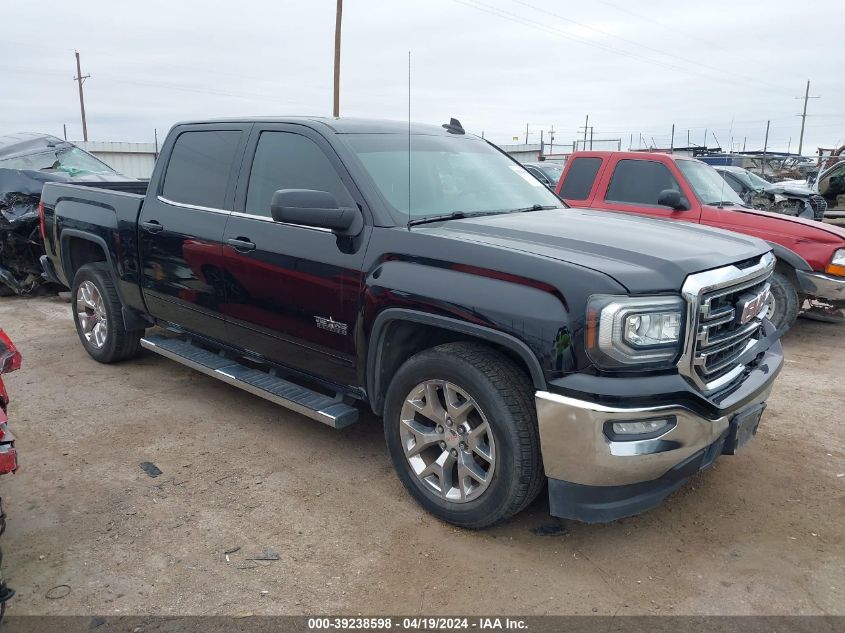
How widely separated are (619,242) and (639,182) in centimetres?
458

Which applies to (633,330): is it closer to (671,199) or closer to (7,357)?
(7,357)

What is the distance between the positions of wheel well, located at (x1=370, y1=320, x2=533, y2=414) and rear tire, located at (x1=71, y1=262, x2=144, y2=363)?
2.93 metres

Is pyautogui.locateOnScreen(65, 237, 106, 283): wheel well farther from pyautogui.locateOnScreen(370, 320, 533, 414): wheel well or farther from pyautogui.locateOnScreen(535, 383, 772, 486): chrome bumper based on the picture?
pyautogui.locateOnScreen(535, 383, 772, 486): chrome bumper

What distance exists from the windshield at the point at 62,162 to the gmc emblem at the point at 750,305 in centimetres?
837

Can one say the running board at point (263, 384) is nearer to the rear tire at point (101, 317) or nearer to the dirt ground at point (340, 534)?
the dirt ground at point (340, 534)

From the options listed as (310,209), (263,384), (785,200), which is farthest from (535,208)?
(785,200)

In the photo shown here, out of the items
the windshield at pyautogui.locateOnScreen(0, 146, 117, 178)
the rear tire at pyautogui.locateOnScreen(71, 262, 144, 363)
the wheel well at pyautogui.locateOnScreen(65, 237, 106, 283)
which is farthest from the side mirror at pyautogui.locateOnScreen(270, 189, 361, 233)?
the windshield at pyautogui.locateOnScreen(0, 146, 117, 178)

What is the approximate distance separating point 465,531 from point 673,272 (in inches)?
60.6

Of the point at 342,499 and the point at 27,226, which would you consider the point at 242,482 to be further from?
the point at 27,226

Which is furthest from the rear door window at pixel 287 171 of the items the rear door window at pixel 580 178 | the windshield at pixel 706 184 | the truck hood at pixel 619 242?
the windshield at pixel 706 184

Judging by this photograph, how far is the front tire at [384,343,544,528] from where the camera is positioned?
289 cm

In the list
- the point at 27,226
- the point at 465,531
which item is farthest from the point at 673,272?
the point at 27,226

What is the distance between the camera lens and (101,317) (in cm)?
559

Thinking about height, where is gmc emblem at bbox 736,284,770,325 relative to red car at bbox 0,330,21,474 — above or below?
above
